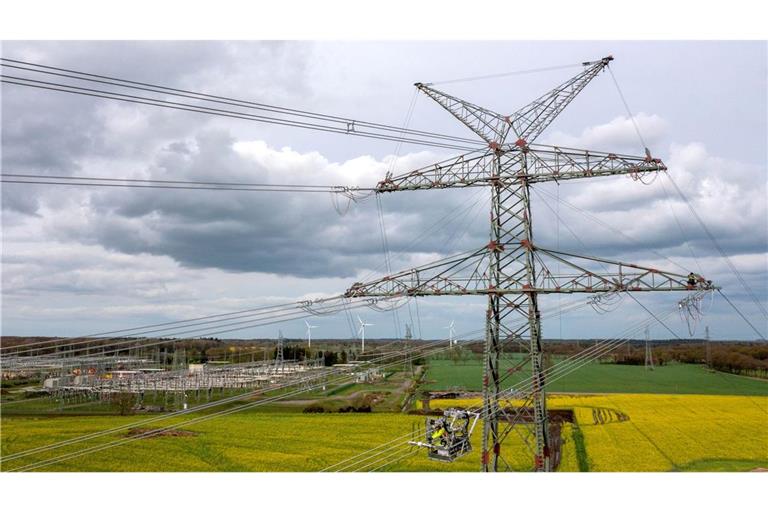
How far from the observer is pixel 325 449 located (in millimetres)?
40312

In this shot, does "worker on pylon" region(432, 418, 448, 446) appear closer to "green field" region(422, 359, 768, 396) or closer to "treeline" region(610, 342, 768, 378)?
"green field" region(422, 359, 768, 396)

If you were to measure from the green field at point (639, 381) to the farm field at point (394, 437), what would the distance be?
23.4 ft

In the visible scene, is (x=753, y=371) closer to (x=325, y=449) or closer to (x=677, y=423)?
(x=677, y=423)

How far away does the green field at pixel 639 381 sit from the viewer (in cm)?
6456

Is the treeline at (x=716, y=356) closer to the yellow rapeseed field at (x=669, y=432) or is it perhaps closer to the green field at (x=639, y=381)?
the green field at (x=639, y=381)

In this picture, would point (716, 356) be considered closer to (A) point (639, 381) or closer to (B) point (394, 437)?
(A) point (639, 381)

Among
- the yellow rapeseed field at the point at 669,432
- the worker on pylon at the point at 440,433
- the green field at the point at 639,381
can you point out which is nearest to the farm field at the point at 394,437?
the yellow rapeseed field at the point at 669,432

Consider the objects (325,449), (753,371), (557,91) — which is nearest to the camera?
(557,91)

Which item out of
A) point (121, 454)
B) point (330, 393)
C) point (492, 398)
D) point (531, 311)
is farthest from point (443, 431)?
point (330, 393)

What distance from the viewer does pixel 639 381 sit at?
71.6 m

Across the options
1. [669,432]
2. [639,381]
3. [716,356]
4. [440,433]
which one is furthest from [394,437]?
[716,356]

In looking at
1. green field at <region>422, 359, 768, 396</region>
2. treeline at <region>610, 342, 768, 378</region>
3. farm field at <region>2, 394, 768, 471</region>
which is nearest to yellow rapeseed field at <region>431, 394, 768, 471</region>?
farm field at <region>2, 394, 768, 471</region>

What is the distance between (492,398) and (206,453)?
29.3 meters

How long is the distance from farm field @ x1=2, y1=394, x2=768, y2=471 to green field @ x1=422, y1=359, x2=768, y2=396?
7.13m
